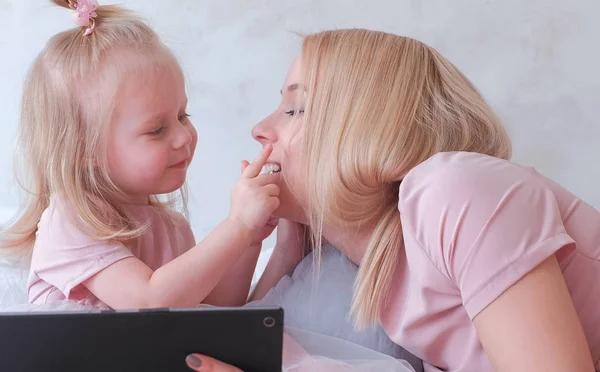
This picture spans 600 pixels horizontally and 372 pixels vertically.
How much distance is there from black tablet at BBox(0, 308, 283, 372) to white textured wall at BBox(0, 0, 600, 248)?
1.02m

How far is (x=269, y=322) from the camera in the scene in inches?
28.4

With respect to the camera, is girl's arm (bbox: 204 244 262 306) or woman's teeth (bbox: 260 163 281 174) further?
girl's arm (bbox: 204 244 262 306)

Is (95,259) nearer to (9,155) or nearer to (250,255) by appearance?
(250,255)

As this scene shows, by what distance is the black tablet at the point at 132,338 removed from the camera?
698 millimetres

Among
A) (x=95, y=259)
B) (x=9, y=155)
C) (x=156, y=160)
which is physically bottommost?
(x=9, y=155)

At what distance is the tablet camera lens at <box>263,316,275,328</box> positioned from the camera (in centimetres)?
72

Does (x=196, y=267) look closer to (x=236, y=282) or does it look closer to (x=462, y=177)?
(x=236, y=282)

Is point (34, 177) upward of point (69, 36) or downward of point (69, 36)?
downward

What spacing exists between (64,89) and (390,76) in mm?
506

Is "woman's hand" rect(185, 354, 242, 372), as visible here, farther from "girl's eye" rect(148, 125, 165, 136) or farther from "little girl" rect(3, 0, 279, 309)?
"girl's eye" rect(148, 125, 165, 136)

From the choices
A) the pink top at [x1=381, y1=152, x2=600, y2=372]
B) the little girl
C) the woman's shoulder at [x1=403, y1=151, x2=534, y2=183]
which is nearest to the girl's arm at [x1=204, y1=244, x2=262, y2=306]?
the little girl

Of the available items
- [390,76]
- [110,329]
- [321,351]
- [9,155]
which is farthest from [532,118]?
[9,155]

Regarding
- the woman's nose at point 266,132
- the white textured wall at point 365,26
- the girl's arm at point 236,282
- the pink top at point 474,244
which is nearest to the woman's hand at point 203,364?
the pink top at point 474,244

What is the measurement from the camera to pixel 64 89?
1.12 metres
